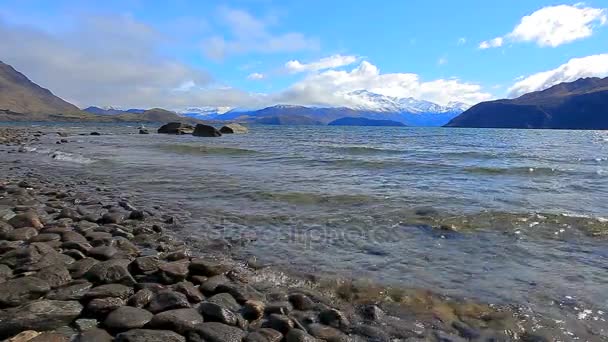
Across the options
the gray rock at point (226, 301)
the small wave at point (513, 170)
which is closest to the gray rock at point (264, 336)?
the gray rock at point (226, 301)

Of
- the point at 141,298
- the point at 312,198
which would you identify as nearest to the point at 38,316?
the point at 141,298

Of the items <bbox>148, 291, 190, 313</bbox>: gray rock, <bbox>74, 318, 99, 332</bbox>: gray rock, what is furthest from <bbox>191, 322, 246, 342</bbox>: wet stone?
<bbox>74, 318, 99, 332</bbox>: gray rock

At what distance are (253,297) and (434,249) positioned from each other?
4062 mm

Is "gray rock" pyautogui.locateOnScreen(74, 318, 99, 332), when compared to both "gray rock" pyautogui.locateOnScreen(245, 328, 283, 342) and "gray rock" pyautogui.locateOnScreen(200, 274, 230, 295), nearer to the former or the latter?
"gray rock" pyautogui.locateOnScreen(200, 274, 230, 295)

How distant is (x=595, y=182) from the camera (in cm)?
1794

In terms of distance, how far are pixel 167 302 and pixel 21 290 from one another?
177 centimetres

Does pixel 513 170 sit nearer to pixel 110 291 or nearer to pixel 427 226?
pixel 427 226

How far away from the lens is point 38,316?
471 cm

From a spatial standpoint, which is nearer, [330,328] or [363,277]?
[330,328]

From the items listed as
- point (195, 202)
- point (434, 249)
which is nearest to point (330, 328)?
point (434, 249)

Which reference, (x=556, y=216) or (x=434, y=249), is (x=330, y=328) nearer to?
(x=434, y=249)

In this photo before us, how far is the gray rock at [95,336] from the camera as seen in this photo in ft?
14.5

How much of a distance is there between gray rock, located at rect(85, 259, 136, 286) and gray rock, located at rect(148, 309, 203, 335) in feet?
4.17

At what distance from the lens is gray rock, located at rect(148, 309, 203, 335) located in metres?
4.73
